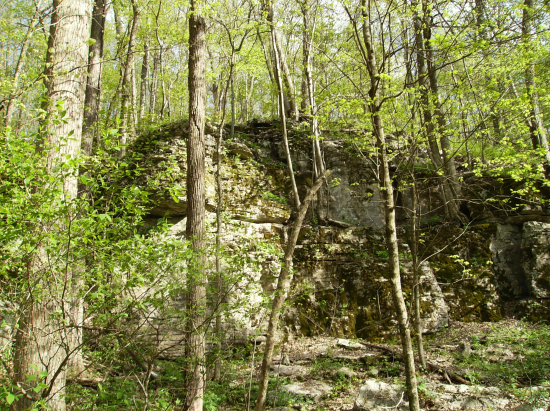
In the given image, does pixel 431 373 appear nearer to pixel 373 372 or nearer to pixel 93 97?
pixel 373 372

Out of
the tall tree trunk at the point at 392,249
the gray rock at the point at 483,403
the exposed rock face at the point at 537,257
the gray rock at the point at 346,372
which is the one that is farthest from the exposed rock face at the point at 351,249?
the tall tree trunk at the point at 392,249

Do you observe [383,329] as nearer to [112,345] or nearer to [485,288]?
[485,288]

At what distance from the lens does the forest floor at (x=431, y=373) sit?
5.32 metres

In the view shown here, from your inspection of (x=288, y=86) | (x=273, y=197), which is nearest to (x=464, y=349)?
(x=273, y=197)

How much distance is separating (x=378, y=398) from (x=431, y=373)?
67.6 inches

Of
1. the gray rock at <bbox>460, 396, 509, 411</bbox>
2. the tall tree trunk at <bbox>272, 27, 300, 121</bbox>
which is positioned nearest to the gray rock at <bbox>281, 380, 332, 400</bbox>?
the gray rock at <bbox>460, 396, 509, 411</bbox>

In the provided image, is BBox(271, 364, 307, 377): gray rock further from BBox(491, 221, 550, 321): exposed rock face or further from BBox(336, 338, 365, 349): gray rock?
BBox(491, 221, 550, 321): exposed rock face

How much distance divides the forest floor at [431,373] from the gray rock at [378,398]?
0.02 metres

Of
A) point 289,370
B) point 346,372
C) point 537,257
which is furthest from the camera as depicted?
point 537,257

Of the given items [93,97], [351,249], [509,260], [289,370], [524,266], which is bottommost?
[289,370]

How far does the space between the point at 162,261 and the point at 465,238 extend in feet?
31.2

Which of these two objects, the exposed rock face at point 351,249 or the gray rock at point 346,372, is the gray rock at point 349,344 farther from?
the gray rock at point 346,372

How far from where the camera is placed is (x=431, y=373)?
6.30 m

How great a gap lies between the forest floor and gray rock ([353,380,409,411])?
0.05 feet
